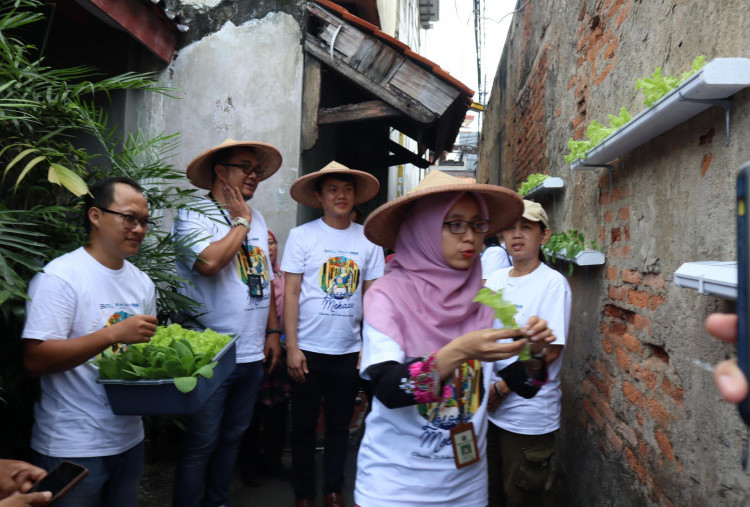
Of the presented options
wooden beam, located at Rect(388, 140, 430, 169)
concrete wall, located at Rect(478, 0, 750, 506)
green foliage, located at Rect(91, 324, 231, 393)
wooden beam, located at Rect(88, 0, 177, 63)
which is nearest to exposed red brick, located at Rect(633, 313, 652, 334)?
concrete wall, located at Rect(478, 0, 750, 506)

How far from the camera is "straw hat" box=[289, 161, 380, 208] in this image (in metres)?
3.53

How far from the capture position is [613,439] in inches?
113

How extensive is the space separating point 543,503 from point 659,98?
204 cm

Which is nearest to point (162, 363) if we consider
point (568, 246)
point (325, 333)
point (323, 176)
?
point (325, 333)

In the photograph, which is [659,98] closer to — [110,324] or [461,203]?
[461,203]

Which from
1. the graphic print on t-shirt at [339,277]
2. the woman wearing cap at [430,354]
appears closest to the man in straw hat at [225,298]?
the graphic print on t-shirt at [339,277]

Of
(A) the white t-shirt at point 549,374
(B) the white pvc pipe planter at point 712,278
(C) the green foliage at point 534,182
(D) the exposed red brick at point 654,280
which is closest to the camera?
(B) the white pvc pipe planter at point 712,278

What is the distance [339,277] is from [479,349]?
1875 millimetres

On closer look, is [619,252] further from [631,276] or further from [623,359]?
[623,359]

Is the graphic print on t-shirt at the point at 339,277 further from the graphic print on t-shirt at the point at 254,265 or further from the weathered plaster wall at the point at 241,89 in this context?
the weathered plaster wall at the point at 241,89

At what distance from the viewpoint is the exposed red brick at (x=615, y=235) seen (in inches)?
115

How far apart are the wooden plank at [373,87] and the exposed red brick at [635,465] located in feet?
10.3

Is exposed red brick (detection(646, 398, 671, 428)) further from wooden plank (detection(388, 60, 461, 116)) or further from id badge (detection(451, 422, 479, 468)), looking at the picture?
wooden plank (detection(388, 60, 461, 116))

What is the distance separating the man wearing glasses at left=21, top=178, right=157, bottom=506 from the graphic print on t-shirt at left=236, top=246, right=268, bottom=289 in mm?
731
